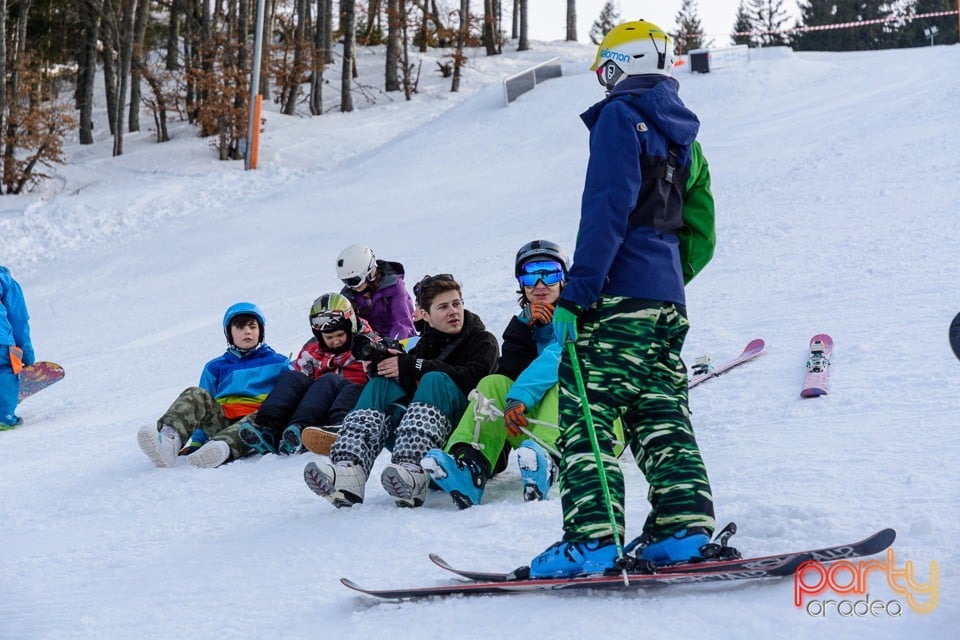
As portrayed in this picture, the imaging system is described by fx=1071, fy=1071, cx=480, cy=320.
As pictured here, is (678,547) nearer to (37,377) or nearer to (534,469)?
(534,469)

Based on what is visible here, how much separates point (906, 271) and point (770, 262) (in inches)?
46.6

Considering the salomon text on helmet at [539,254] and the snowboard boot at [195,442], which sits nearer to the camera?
the salomon text on helmet at [539,254]

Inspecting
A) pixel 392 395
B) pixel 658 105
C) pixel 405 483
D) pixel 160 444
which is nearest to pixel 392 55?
pixel 160 444

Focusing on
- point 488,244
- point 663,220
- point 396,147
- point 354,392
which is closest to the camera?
point 663,220

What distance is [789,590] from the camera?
2.81 meters

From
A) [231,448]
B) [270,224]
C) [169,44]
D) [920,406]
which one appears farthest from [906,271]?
[169,44]

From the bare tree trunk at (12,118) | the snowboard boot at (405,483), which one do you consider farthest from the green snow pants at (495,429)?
the bare tree trunk at (12,118)

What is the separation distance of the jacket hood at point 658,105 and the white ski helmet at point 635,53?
52 mm

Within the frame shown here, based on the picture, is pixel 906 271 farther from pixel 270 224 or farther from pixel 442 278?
pixel 270 224

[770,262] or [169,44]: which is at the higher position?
[169,44]

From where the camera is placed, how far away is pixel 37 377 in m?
8.30

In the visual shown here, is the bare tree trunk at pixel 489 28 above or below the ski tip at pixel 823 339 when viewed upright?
above

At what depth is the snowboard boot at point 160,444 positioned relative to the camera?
5609 mm

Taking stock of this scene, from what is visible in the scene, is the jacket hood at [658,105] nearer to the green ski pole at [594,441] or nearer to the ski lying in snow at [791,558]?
the green ski pole at [594,441]
